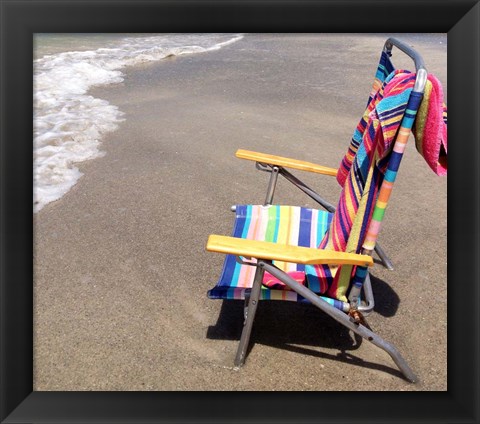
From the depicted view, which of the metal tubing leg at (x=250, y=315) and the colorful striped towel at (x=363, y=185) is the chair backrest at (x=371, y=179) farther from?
the metal tubing leg at (x=250, y=315)

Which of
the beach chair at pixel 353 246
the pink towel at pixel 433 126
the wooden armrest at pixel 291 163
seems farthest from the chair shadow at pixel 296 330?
the pink towel at pixel 433 126

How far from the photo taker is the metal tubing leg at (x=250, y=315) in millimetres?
2443

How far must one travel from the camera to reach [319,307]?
249 cm

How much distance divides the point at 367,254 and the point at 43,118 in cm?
541

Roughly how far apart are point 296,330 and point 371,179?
3.36 ft

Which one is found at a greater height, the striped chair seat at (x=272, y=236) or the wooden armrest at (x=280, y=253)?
the wooden armrest at (x=280, y=253)

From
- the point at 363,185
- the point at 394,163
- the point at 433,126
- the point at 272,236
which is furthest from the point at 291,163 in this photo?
the point at 433,126

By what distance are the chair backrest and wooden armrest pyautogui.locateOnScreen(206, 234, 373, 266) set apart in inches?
5.0

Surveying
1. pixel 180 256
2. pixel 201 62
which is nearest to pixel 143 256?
pixel 180 256

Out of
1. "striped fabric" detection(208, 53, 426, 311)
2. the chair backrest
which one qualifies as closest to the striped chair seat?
"striped fabric" detection(208, 53, 426, 311)

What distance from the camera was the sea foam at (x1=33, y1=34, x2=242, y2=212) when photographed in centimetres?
500

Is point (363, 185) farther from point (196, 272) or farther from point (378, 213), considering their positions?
point (196, 272)

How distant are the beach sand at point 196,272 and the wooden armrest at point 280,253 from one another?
683 mm
